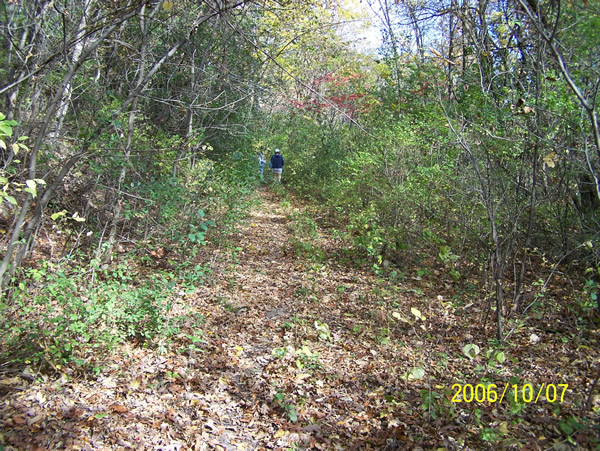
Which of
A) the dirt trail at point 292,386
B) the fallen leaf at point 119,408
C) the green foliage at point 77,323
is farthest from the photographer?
the green foliage at point 77,323

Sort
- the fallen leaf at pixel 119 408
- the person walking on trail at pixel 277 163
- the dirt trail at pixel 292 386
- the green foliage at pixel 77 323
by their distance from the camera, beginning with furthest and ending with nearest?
the person walking on trail at pixel 277 163
the green foliage at pixel 77 323
the fallen leaf at pixel 119 408
the dirt trail at pixel 292 386

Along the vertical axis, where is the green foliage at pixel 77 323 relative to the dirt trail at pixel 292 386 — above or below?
above

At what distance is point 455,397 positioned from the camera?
363cm

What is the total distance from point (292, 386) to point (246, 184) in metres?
4.89

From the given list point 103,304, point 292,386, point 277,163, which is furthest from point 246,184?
point 277,163
